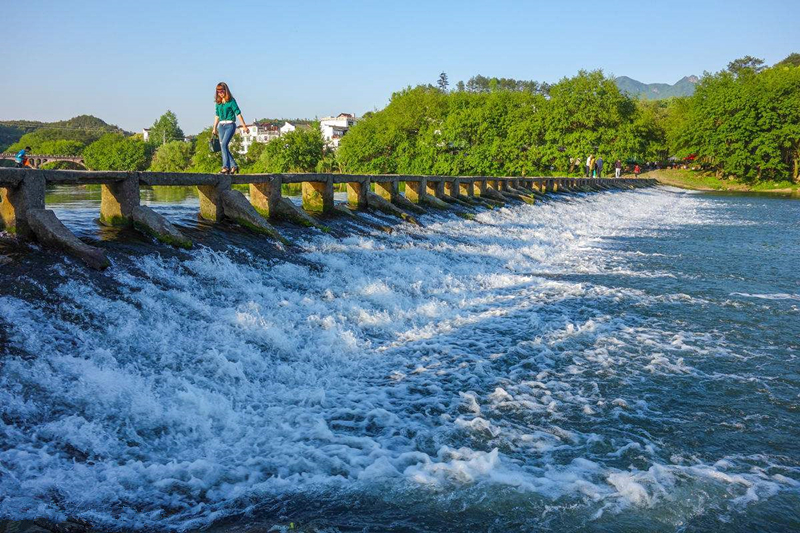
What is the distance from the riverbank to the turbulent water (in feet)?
204

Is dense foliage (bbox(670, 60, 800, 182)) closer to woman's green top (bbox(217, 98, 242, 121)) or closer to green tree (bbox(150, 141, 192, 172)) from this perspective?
woman's green top (bbox(217, 98, 242, 121))

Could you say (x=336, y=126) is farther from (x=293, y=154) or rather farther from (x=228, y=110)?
(x=228, y=110)

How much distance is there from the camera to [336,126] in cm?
15288

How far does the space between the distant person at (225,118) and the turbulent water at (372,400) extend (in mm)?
2881

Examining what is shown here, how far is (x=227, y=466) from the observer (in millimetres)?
4492

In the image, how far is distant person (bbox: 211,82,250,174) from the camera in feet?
42.1

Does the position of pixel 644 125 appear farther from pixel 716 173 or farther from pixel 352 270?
pixel 352 270

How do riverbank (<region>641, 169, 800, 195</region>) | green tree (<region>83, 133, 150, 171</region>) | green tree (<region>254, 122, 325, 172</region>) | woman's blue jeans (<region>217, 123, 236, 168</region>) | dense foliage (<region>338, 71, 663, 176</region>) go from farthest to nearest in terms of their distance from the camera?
green tree (<region>83, 133, 150, 171</region>)
green tree (<region>254, 122, 325, 172</region>)
dense foliage (<region>338, 71, 663, 176</region>)
riverbank (<region>641, 169, 800, 195</region>)
woman's blue jeans (<region>217, 123, 236, 168</region>)

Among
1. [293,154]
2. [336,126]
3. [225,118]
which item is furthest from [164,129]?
[225,118]

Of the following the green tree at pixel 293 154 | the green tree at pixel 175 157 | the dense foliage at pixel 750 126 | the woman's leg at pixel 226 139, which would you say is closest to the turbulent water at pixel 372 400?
the woman's leg at pixel 226 139

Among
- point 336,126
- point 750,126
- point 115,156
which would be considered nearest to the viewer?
point 750,126

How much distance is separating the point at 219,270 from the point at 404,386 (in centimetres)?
387

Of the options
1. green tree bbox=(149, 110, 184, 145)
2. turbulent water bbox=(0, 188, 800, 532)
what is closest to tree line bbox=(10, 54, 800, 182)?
turbulent water bbox=(0, 188, 800, 532)

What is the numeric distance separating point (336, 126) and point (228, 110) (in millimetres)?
144670
